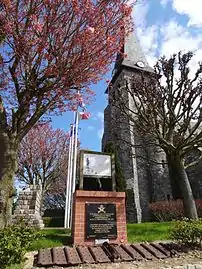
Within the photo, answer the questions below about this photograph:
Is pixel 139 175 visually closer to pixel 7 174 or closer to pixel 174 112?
pixel 174 112

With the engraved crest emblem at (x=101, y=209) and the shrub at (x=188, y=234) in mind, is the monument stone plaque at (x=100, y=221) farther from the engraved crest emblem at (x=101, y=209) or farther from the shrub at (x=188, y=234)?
the shrub at (x=188, y=234)

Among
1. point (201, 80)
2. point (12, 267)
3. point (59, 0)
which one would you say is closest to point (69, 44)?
point (59, 0)

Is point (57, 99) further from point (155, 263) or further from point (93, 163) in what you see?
point (155, 263)

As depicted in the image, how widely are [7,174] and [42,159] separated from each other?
53.6 feet

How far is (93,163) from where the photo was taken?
6492 millimetres

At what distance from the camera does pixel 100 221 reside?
18.5 ft

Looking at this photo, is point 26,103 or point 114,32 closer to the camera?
point 26,103

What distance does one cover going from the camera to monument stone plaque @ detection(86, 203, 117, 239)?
5500 millimetres

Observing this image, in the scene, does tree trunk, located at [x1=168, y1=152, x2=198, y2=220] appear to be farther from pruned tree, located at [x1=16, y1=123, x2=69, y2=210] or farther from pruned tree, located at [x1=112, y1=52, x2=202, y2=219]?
pruned tree, located at [x1=16, y1=123, x2=69, y2=210]

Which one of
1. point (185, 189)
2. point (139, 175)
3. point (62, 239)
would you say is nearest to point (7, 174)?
point (62, 239)

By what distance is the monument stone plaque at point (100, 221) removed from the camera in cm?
550

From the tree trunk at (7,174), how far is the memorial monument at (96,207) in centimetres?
154

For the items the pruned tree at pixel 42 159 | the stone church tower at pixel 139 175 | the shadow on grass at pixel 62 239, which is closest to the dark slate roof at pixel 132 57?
the stone church tower at pixel 139 175

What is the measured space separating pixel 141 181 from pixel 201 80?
10795mm
